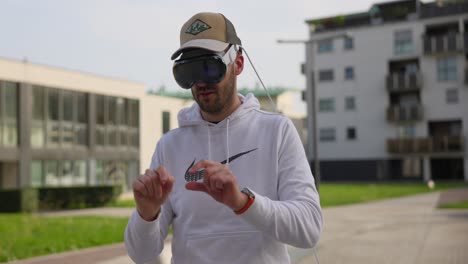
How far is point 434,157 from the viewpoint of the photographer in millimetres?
45500

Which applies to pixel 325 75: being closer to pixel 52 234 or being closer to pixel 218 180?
pixel 52 234

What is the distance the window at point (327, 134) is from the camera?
50.9m

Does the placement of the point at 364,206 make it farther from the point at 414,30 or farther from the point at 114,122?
the point at 414,30

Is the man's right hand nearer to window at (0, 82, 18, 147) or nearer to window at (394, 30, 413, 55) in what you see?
window at (0, 82, 18, 147)

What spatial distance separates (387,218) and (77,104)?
17752mm

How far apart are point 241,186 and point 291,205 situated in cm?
22

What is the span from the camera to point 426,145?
45406 millimetres

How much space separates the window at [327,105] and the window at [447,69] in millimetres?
9432

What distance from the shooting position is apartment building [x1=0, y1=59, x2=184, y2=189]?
24625 mm

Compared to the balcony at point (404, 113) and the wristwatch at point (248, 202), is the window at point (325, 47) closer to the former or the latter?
the balcony at point (404, 113)

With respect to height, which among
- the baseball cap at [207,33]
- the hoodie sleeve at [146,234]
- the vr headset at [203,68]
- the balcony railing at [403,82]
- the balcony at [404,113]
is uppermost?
the balcony railing at [403,82]

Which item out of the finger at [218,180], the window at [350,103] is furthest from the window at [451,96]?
the finger at [218,180]

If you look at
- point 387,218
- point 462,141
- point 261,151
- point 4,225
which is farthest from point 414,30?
point 261,151

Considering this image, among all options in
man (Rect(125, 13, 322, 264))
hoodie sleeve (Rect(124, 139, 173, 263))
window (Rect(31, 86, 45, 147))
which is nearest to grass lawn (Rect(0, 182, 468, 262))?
hoodie sleeve (Rect(124, 139, 173, 263))
